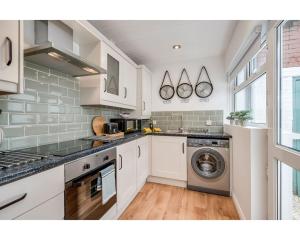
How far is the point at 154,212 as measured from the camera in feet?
6.29

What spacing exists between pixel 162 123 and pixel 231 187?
169 cm

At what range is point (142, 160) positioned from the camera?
2535mm

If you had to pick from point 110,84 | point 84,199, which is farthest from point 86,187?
point 110,84

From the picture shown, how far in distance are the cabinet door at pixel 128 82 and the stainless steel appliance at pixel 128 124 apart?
0.28m

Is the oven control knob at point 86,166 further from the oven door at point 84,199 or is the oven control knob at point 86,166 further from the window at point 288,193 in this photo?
the window at point 288,193

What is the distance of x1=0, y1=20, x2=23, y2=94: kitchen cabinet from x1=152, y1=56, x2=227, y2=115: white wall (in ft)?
8.55

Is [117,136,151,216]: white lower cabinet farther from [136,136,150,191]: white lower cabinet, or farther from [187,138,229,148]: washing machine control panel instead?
[187,138,229,148]: washing machine control panel

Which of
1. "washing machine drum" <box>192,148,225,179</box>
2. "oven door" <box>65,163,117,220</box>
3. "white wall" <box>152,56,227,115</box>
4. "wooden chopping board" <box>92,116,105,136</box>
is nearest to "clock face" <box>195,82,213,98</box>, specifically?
"white wall" <box>152,56,227,115</box>

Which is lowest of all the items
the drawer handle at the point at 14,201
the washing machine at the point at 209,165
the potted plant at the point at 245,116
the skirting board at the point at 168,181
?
the skirting board at the point at 168,181

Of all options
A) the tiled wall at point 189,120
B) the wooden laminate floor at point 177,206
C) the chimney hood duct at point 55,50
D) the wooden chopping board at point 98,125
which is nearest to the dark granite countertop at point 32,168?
the chimney hood duct at point 55,50

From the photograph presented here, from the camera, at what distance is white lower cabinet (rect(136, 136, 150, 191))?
2381 millimetres

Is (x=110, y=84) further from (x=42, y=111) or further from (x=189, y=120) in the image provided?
(x=189, y=120)

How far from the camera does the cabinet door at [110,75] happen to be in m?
1.89
